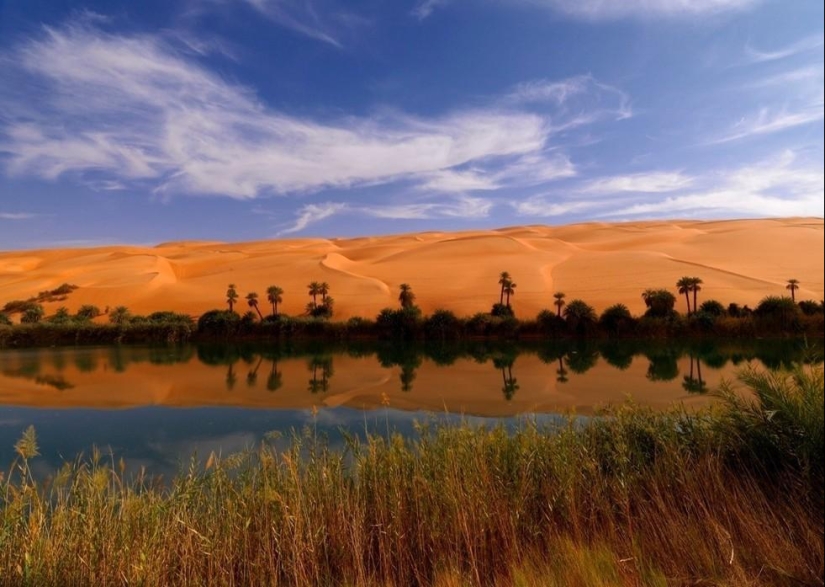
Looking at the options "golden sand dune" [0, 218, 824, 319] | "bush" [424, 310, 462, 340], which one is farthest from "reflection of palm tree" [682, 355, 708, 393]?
"golden sand dune" [0, 218, 824, 319]

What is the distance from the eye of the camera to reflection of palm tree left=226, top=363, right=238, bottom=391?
740 inches

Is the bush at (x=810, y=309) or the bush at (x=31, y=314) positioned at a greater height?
the bush at (x=31, y=314)

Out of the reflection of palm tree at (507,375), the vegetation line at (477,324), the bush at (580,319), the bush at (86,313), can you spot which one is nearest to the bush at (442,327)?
the vegetation line at (477,324)

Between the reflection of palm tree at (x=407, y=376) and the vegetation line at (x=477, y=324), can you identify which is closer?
the reflection of palm tree at (x=407, y=376)

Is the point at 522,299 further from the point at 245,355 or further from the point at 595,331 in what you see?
the point at 245,355

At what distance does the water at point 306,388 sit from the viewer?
10508 mm

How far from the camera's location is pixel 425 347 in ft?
100

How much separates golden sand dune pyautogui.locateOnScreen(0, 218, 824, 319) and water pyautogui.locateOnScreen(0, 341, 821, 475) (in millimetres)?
9254

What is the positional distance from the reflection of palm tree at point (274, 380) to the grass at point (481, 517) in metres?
13.9

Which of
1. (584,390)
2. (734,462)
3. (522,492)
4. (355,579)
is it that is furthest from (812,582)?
(584,390)

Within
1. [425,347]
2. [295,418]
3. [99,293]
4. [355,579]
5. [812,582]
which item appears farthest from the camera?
[99,293]

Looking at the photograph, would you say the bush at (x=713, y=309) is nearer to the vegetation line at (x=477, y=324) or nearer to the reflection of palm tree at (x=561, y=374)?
the vegetation line at (x=477, y=324)

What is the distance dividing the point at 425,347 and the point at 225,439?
20708 mm

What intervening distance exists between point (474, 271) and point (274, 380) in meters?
38.8
